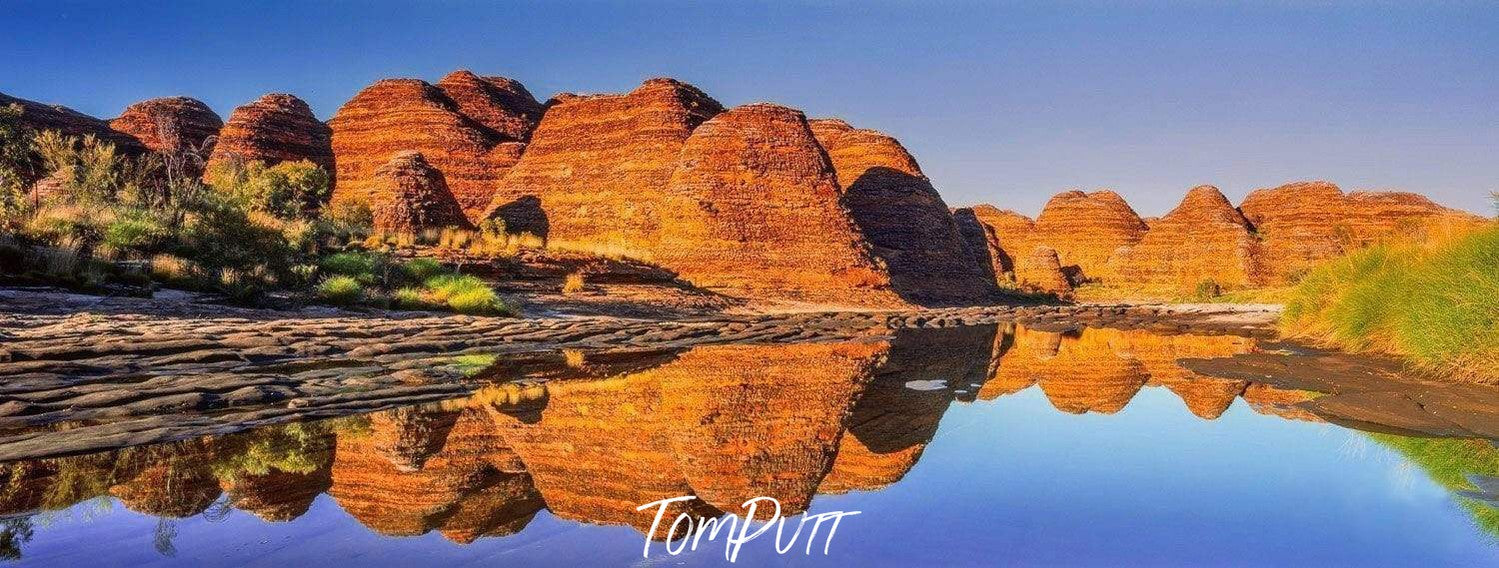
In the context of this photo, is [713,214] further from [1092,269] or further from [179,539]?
[1092,269]

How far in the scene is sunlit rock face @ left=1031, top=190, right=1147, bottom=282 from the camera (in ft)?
278

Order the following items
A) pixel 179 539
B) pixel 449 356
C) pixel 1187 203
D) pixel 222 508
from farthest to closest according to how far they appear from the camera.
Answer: pixel 1187 203 < pixel 449 356 < pixel 222 508 < pixel 179 539

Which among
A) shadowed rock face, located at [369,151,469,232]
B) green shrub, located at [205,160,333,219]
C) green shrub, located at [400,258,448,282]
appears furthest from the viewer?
shadowed rock face, located at [369,151,469,232]

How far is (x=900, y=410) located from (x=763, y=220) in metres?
29.0

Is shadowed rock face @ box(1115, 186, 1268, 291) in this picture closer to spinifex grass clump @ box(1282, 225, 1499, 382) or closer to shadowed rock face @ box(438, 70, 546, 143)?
shadowed rock face @ box(438, 70, 546, 143)

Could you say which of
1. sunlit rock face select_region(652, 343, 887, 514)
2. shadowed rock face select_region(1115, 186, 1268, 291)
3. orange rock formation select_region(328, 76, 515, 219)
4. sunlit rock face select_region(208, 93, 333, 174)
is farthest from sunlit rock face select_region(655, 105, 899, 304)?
shadowed rock face select_region(1115, 186, 1268, 291)

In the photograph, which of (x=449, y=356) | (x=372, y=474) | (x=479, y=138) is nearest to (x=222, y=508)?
(x=372, y=474)

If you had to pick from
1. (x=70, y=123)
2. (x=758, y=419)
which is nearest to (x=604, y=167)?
(x=70, y=123)

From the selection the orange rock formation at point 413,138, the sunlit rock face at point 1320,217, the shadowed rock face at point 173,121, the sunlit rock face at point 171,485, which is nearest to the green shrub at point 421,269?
the sunlit rock face at point 171,485

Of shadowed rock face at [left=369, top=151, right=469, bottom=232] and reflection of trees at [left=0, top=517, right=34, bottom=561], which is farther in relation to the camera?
shadowed rock face at [left=369, top=151, right=469, bottom=232]

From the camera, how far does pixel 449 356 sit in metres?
10.6

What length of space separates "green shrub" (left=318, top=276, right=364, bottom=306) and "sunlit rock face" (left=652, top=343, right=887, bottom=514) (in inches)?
303

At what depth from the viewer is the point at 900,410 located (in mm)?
6941

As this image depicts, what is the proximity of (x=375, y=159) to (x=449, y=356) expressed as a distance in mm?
47446
